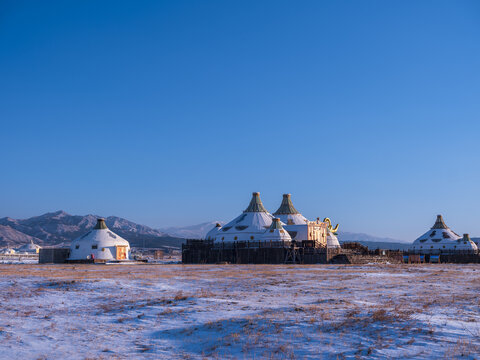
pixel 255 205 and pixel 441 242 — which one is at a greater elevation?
pixel 255 205

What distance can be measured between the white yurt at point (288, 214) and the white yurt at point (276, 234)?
13019 mm

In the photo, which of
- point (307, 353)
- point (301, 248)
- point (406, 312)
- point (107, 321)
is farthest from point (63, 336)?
point (301, 248)

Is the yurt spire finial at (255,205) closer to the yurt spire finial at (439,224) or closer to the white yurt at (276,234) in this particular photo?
the white yurt at (276,234)

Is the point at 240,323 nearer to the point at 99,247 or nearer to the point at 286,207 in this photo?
the point at 99,247

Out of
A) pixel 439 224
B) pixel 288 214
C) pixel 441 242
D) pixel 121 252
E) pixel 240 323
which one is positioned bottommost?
pixel 121 252

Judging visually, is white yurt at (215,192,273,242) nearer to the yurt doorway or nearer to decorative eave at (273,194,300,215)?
decorative eave at (273,194,300,215)

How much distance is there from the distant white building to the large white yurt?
238ft

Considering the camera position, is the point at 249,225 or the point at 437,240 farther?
the point at 437,240

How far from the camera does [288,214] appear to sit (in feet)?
293

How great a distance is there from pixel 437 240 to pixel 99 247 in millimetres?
79645

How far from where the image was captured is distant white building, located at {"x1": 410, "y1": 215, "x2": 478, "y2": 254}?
360 ft

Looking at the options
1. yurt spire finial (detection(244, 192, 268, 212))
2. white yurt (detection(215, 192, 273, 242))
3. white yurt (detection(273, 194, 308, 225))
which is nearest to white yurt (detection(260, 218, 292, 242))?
white yurt (detection(215, 192, 273, 242))

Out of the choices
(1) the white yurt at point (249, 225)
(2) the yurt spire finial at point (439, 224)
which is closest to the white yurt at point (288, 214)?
(1) the white yurt at point (249, 225)

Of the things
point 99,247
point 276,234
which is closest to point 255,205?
point 276,234
